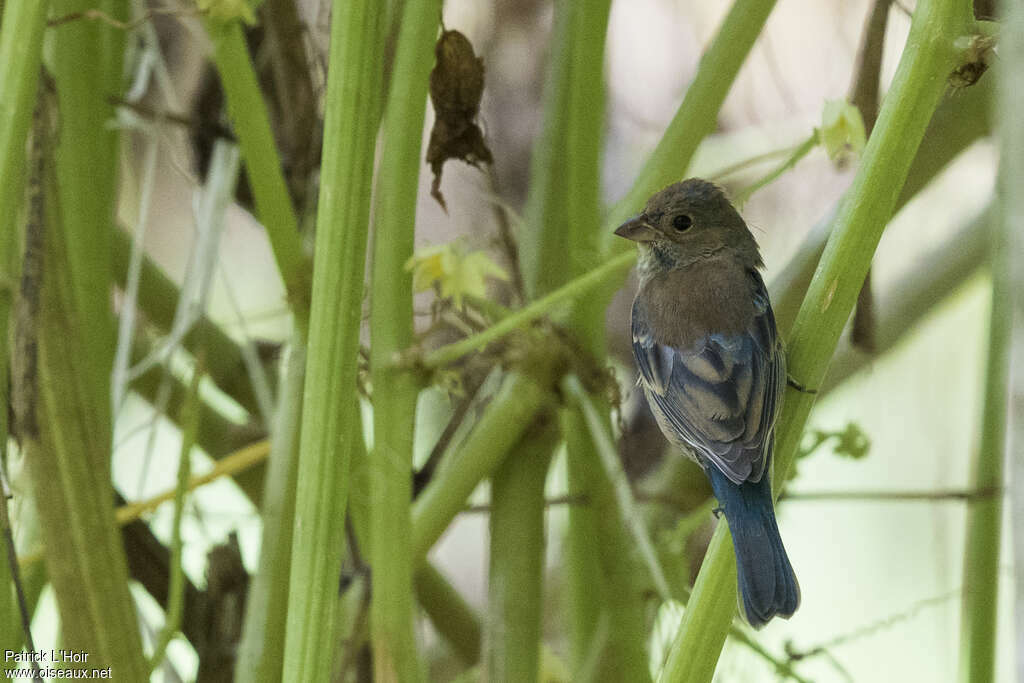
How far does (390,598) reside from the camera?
3.62 ft

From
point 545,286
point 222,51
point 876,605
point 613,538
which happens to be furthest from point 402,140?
point 876,605

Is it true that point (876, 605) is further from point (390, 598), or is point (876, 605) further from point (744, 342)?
point (390, 598)

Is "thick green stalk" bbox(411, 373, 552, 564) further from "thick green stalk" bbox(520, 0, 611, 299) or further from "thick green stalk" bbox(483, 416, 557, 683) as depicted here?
"thick green stalk" bbox(520, 0, 611, 299)

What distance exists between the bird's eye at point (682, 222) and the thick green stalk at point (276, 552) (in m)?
0.54

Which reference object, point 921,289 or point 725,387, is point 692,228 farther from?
point 921,289

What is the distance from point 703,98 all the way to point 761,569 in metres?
0.55

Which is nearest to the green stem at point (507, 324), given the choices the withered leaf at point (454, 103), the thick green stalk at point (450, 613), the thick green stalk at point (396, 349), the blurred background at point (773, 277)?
the thick green stalk at point (396, 349)

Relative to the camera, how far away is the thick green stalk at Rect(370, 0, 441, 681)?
111 cm

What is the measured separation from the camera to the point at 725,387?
1354mm

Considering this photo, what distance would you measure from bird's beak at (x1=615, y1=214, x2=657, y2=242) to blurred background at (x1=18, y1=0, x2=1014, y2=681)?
524mm

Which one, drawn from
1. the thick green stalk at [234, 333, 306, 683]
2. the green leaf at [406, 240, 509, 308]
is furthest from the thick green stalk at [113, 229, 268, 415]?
the green leaf at [406, 240, 509, 308]

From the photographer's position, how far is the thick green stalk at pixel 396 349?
3.63ft

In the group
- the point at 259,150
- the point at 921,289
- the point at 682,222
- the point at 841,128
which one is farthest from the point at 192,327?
the point at 921,289

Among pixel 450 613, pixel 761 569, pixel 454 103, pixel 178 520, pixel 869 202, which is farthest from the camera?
pixel 450 613
